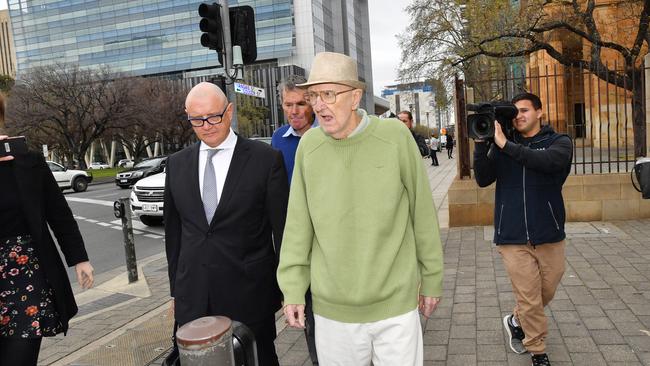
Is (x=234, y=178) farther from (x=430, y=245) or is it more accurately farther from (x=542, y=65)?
(x=542, y=65)

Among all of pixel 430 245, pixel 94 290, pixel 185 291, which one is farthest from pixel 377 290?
pixel 94 290

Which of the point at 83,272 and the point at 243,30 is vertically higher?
the point at 243,30

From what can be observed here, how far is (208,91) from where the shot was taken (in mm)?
2580

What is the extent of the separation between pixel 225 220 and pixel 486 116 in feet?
5.73

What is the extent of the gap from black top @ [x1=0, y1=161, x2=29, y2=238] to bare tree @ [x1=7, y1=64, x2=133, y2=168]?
3668 cm

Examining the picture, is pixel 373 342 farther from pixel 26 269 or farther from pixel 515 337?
pixel 515 337

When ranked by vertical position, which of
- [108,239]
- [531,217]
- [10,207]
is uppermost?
[10,207]

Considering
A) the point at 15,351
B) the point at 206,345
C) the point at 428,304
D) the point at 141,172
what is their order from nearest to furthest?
the point at 206,345 → the point at 428,304 → the point at 15,351 → the point at 141,172

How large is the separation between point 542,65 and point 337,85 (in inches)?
1337

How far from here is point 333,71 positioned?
2.10 m

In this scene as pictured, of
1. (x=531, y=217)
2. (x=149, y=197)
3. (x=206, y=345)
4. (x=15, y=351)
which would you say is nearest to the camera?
(x=206, y=345)

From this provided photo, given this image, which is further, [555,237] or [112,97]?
[112,97]

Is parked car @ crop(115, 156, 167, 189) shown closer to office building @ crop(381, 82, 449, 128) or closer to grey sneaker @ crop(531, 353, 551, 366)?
office building @ crop(381, 82, 449, 128)

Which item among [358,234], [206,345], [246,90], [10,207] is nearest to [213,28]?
[246,90]
